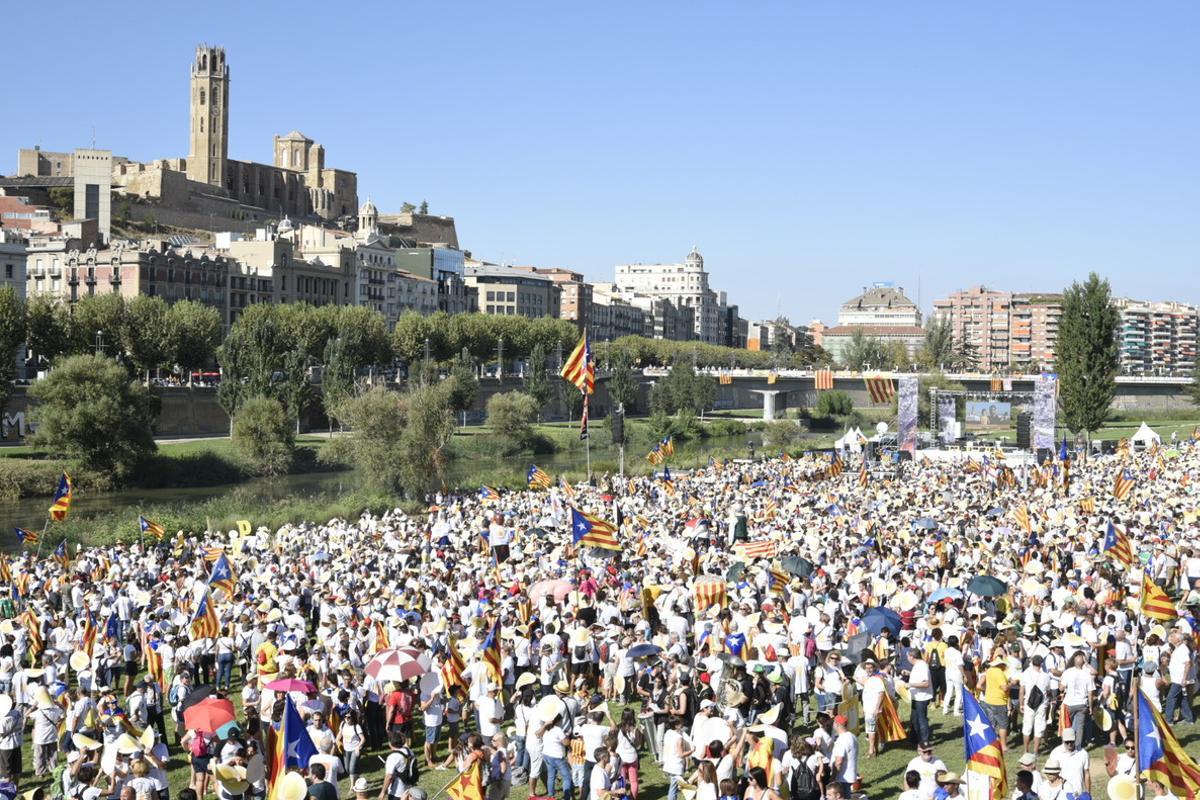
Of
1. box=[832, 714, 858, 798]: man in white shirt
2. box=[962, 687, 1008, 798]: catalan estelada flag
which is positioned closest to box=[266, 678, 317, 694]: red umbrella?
box=[832, 714, 858, 798]: man in white shirt

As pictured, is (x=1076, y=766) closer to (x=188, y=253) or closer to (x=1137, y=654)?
(x=1137, y=654)

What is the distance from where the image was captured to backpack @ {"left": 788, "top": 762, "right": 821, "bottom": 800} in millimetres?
11039

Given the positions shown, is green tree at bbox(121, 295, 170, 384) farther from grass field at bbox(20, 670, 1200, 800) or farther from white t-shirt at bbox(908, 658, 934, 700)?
white t-shirt at bbox(908, 658, 934, 700)

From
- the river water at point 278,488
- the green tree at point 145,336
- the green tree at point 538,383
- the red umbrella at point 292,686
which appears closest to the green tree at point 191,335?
the green tree at point 145,336

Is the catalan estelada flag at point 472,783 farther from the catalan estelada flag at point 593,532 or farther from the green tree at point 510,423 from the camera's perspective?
the green tree at point 510,423

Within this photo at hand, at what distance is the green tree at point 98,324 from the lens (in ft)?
248

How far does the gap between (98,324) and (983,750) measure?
240 feet

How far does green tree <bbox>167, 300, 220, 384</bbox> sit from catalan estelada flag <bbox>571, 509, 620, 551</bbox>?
57.5 metres

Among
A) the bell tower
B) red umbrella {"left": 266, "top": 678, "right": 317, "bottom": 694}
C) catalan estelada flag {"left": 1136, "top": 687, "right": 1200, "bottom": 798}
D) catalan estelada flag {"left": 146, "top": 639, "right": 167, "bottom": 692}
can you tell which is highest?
the bell tower

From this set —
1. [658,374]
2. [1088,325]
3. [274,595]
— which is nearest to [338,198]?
[658,374]

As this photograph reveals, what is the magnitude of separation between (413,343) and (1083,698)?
88561 millimetres

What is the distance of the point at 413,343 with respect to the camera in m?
99.4

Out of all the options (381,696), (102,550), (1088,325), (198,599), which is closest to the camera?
(381,696)

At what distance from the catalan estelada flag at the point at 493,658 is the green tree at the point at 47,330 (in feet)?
202
